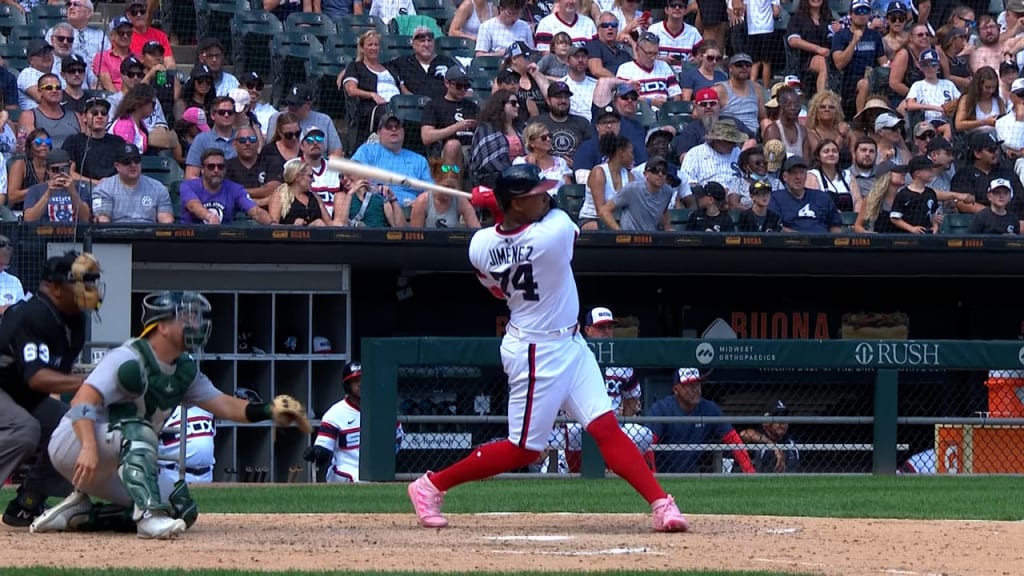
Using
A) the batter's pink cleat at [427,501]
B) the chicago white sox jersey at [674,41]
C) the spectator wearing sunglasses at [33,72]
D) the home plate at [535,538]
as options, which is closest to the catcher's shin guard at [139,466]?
the batter's pink cleat at [427,501]

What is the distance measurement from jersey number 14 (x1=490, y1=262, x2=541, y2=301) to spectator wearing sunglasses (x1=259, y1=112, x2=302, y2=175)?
558 centimetres

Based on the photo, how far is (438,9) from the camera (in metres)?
14.4

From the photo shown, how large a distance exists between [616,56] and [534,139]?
7.66 feet

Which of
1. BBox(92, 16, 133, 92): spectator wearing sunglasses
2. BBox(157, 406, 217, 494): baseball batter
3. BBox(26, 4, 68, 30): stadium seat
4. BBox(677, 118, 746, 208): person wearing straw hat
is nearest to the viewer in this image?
BBox(157, 406, 217, 494): baseball batter

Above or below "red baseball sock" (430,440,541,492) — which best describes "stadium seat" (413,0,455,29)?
above

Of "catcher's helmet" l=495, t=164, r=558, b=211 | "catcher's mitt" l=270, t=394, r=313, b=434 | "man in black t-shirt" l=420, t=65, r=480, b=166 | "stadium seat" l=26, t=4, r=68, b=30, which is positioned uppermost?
"stadium seat" l=26, t=4, r=68, b=30

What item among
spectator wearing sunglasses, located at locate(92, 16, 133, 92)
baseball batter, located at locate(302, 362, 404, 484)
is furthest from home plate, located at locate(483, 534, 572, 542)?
spectator wearing sunglasses, located at locate(92, 16, 133, 92)

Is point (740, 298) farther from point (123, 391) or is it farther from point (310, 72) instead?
point (123, 391)

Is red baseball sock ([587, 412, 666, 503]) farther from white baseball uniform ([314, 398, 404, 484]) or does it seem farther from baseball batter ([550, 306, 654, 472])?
white baseball uniform ([314, 398, 404, 484])

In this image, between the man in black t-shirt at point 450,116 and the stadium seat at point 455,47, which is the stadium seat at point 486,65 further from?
the man in black t-shirt at point 450,116

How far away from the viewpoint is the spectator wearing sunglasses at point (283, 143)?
11508 millimetres

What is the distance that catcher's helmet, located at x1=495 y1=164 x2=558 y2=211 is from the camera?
6082 millimetres

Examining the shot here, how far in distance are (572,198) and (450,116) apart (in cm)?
125

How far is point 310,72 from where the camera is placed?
12766 millimetres
